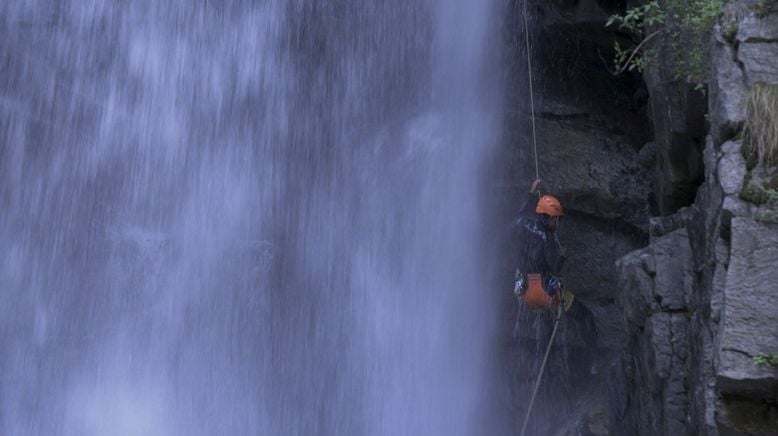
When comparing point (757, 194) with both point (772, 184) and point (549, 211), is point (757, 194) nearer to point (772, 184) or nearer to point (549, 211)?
point (772, 184)

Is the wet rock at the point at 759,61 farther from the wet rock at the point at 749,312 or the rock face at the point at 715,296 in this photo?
the wet rock at the point at 749,312

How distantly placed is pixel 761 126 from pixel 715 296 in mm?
1185

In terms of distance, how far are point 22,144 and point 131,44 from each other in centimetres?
213

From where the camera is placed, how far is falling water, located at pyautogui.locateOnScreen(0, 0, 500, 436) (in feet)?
42.2

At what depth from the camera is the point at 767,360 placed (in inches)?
221

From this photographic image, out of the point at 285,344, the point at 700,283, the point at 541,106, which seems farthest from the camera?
the point at 285,344

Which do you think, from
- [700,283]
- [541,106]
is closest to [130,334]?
[541,106]

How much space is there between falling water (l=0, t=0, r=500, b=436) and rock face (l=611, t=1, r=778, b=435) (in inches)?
169

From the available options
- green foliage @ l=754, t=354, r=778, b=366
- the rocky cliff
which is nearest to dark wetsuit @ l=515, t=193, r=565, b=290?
the rocky cliff

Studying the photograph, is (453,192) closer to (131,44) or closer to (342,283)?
(342,283)

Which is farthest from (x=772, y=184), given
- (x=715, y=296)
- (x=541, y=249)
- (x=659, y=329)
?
(x=541, y=249)

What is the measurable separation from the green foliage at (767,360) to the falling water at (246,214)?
7.19 metres

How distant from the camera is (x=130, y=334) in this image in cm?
1296

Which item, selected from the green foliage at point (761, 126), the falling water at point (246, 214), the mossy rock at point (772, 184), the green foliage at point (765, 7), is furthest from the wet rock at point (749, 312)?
the falling water at point (246, 214)
